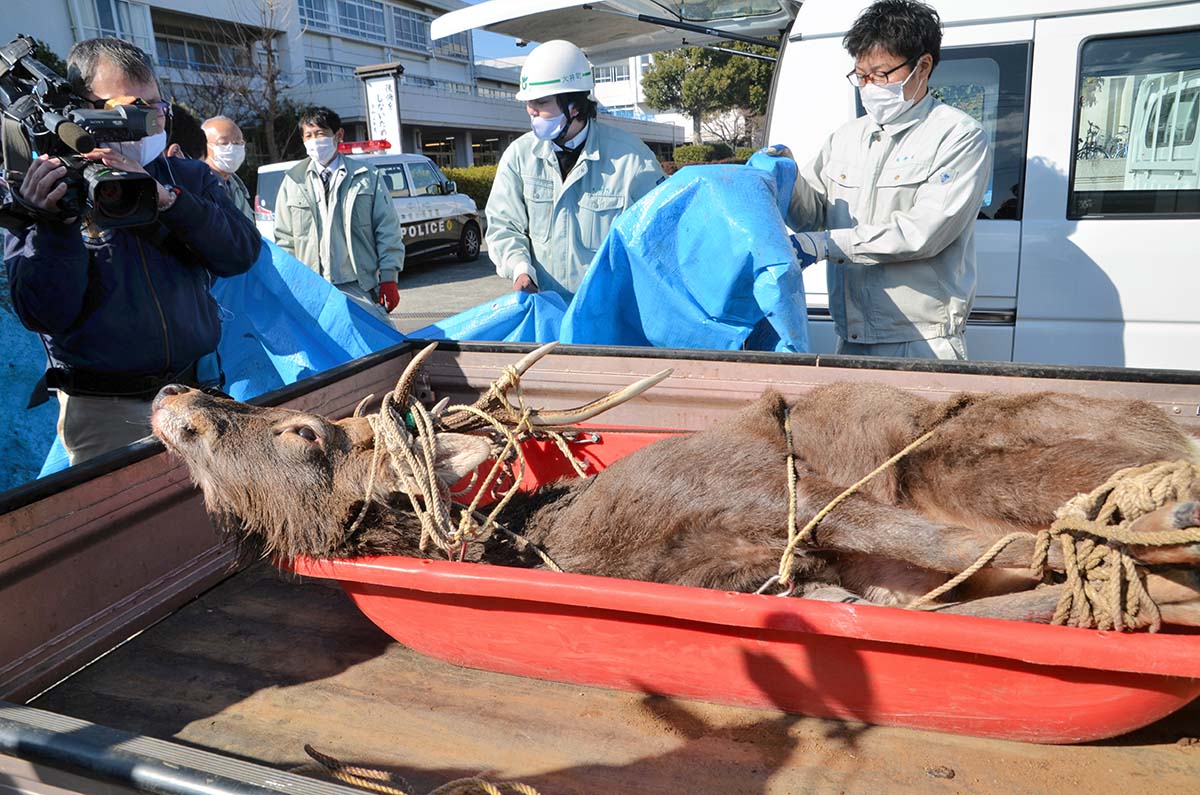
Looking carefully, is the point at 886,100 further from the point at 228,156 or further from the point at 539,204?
the point at 228,156

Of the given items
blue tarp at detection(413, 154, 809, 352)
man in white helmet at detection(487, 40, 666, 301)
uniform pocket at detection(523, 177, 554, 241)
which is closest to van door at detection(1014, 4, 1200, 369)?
blue tarp at detection(413, 154, 809, 352)

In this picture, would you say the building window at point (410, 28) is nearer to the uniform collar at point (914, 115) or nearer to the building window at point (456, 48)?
the building window at point (456, 48)

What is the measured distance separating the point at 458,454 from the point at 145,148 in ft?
5.87

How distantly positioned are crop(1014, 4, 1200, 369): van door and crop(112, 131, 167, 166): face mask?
159 inches

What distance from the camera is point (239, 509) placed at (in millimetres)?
2596

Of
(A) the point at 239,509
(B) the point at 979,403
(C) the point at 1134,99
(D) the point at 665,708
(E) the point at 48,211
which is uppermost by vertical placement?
(C) the point at 1134,99

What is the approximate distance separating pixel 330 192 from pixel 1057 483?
5003 mm

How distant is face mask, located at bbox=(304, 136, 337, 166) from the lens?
5.61 meters

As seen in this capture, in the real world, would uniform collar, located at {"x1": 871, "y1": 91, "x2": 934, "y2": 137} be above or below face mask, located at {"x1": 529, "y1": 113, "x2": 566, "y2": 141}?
below

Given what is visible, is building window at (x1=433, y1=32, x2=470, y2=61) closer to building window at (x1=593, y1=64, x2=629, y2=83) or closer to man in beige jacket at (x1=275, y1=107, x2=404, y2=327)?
building window at (x1=593, y1=64, x2=629, y2=83)

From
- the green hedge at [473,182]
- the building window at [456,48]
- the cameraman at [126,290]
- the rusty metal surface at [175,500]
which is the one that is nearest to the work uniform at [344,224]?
the rusty metal surface at [175,500]

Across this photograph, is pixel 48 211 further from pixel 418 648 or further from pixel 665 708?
pixel 665 708

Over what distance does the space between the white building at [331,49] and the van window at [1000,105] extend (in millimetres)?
24314

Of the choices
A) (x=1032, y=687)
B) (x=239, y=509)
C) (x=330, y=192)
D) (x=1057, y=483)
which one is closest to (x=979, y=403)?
(x=1057, y=483)
